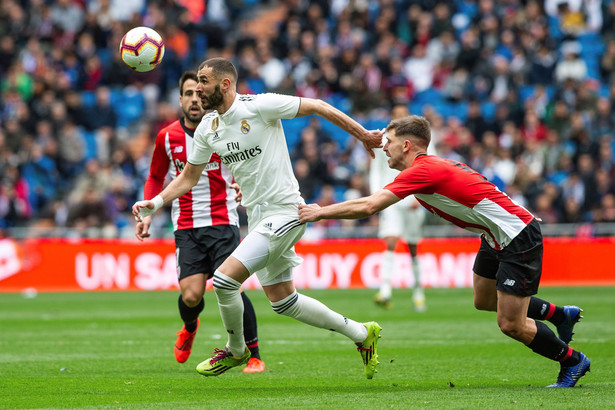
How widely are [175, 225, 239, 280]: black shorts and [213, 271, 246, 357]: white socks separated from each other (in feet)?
3.98

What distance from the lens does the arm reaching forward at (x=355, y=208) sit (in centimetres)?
667

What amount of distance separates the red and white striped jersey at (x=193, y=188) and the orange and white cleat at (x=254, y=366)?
51.3 inches

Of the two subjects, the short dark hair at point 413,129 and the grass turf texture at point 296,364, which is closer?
the grass turf texture at point 296,364

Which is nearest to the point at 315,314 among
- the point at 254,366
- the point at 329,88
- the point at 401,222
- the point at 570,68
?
the point at 254,366

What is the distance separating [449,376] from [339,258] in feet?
38.7

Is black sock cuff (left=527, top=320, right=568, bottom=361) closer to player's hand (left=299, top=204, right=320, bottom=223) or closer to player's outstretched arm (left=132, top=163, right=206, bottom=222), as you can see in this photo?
player's hand (left=299, top=204, right=320, bottom=223)

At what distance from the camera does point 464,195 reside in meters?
6.95

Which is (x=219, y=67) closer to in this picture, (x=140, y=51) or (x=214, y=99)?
(x=214, y=99)

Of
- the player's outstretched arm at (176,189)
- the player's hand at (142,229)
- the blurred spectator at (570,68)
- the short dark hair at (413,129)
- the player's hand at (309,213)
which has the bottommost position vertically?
the player's hand at (142,229)

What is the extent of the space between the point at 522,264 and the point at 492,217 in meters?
0.40

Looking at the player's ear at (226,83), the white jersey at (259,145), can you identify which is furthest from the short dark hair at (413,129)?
the player's ear at (226,83)

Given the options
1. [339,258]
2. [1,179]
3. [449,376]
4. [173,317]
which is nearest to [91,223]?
[1,179]

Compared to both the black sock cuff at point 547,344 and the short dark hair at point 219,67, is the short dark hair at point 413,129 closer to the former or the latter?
the short dark hair at point 219,67

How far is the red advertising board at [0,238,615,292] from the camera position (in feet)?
62.5
